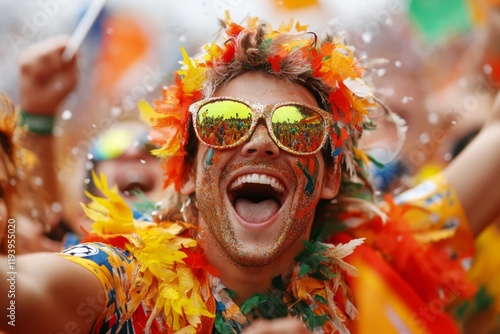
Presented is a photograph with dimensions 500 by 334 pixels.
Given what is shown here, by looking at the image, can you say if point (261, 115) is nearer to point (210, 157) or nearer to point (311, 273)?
point (210, 157)

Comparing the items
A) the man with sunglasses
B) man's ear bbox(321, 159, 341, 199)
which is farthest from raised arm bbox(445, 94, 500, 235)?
man's ear bbox(321, 159, 341, 199)

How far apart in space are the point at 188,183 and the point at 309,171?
1.42ft

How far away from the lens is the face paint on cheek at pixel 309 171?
7.94 feet

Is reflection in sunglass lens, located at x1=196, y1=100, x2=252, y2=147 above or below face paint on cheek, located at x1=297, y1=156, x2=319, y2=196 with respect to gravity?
above

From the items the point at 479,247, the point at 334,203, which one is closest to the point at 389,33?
the point at 479,247

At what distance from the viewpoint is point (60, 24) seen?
6.22 metres

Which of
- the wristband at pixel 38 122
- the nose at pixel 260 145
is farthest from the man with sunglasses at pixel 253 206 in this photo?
the wristband at pixel 38 122

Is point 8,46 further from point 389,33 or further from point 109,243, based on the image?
point 109,243

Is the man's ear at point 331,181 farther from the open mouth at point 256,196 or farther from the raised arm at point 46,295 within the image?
the raised arm at point 46,295

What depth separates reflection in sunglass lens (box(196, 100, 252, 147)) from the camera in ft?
7.78

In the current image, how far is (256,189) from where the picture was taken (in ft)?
8.21

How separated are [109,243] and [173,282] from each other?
23 cm

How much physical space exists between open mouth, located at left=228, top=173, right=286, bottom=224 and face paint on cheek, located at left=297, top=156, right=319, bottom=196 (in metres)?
0.08

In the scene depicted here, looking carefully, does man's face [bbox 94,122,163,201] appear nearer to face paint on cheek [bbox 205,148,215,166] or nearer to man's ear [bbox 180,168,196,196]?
man's ear [bbox 180,168,196,196]
